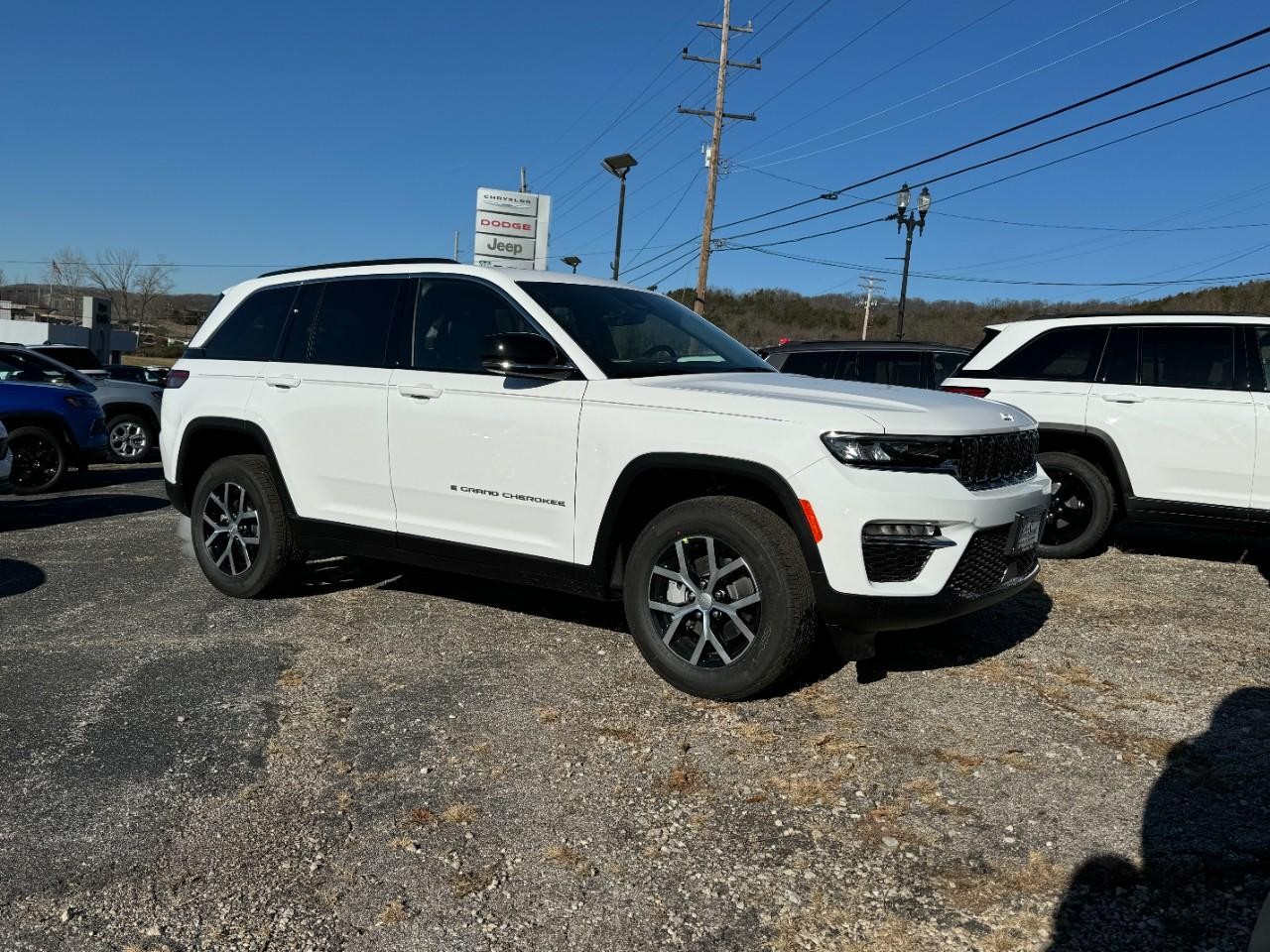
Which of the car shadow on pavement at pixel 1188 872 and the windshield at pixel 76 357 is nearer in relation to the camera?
the car shadow on pavement at pixel 1188 872

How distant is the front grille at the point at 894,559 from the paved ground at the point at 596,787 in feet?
2.09

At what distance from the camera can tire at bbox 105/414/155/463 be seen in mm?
14516

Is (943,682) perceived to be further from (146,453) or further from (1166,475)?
(146,453)

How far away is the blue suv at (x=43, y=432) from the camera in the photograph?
1101 cm

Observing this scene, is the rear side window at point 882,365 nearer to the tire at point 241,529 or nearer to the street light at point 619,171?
the tire at point 241,529

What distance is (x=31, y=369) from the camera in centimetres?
1206

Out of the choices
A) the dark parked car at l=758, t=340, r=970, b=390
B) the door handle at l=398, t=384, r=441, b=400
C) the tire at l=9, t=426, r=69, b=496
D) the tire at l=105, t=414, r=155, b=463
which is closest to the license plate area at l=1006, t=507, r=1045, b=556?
the door handle at l=398, t=384, r=441, b=400

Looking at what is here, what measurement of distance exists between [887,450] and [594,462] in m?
1.26

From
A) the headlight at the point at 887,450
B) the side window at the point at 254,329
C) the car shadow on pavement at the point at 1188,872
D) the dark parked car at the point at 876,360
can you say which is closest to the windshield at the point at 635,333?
the headlight at the point at 887,450

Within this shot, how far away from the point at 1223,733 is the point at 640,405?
104 inches

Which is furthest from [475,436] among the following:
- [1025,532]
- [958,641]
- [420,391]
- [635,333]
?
[958,641]

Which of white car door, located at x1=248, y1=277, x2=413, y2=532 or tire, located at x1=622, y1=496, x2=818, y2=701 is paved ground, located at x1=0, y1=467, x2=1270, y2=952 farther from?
white car door, located at x1=248, y1=277, x2=413, y2=532

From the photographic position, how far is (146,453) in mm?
14844

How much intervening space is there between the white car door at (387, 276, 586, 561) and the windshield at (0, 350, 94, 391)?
9055 mm
